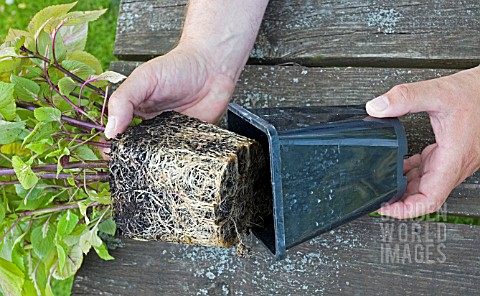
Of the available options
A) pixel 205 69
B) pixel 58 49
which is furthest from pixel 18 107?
pixel 205 69

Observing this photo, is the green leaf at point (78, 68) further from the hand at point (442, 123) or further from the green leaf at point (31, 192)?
the hand at point (442, 123)

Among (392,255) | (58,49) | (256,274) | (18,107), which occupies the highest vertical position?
(58,49)

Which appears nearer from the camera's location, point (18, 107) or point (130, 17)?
point (18, 107)

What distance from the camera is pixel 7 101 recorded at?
2.74ft

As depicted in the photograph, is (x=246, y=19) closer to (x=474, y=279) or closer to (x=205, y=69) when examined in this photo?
(x=205, y=69)

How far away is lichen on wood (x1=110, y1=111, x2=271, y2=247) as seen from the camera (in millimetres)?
793

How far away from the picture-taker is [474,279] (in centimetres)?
100

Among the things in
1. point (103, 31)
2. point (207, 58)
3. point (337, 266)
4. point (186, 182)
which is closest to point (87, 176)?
point (186, 182)

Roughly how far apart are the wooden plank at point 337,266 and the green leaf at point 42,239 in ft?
0.72

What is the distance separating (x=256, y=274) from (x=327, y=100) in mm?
420

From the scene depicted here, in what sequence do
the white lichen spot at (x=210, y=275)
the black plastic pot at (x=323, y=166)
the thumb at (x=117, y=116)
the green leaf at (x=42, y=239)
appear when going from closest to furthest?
1. the black plastic pot at (x=323, y=166)
2. the thumb at (x=117, y=116)
3. the green leaf at (x=42, y=239)
4. the white lichen spot at (x=210, y=275)

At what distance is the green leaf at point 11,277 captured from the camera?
0.95 metres

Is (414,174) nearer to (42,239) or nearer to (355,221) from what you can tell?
(355,221)

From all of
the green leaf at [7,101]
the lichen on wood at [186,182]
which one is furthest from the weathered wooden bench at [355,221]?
the green leaf at [7,101]
